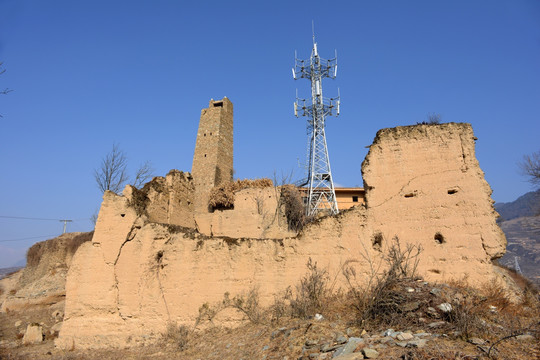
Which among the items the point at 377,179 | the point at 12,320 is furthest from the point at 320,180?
the point at 12,320

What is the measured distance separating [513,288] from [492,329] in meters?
2.58

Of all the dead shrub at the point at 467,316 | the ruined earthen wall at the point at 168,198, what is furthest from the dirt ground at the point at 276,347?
the ruined earthen wall at the point at 168,198

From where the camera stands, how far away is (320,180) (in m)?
20.1

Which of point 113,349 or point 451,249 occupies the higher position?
point 451,249

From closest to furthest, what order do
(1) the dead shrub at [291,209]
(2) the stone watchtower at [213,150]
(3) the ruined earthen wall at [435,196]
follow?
(3) the ruined earthen wall at [435,196] < (1) the dead shrub at [291,209] < (2) the stone watchtower at [213,150]

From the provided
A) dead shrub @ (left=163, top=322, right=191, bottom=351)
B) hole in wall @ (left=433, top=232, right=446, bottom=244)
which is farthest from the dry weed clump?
hole in wall @ (left=433, top=232, right=446, bottom=244)

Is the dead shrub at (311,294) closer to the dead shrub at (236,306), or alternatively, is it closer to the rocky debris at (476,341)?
the dead shrub at (236,306)

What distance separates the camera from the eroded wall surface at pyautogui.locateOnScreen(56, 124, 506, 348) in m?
6.84

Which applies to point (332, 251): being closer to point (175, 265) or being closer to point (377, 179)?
point (377, 179)

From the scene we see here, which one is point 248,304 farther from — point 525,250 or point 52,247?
point 525,250

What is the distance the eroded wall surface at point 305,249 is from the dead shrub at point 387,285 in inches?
7.2

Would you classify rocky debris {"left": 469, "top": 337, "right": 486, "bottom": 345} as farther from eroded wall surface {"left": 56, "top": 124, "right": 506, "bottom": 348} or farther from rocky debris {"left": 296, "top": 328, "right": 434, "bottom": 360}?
eroded wall surface {"left": 56, "top": 124, "right": 506, "bottom": 348}

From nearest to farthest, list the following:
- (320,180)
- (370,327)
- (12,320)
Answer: (370,327), (12,320), (320,180)

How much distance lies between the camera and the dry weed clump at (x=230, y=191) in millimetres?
16609
